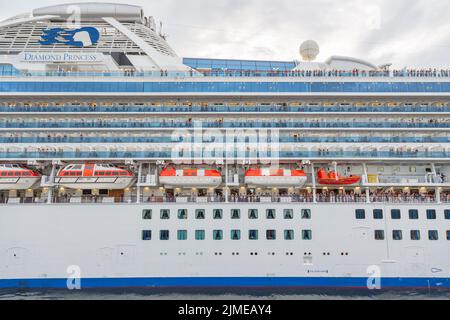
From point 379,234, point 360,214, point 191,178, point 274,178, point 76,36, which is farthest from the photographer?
point 76,36

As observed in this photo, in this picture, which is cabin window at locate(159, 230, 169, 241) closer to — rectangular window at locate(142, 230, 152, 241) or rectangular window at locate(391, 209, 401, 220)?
rectangular window at locate(142, 230, 152, 241)

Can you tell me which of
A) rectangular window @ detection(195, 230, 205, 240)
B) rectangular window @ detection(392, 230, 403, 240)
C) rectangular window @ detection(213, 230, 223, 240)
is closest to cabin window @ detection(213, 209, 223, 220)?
rectangular window @ detection(213, 230, 223, 240)

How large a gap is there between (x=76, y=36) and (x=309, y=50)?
16.5 meters

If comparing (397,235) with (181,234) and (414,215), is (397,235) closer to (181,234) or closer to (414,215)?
(414,215)

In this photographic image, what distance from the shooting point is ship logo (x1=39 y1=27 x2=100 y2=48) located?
25.5m

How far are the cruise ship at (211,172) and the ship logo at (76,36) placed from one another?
8 cm

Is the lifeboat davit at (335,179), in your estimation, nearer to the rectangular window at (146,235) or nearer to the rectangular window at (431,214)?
the rectangular window at (431,214)

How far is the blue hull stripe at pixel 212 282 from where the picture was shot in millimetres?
19891

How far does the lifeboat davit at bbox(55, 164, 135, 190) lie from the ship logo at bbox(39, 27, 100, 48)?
363 inches

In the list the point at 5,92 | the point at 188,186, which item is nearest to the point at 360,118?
the point at 188,186

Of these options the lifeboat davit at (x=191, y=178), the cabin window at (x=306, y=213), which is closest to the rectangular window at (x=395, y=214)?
the cabin window at (x=306, y=213)

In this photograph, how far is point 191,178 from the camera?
2156 cm

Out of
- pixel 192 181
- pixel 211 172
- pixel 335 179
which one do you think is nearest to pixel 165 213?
pixel 192 181
